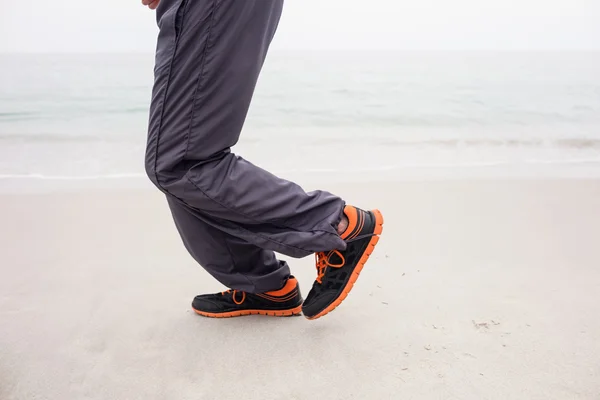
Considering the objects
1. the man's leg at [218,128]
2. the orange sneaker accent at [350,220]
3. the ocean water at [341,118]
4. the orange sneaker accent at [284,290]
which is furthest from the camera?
the ocean water at [341,118]

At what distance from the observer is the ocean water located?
3.16 metres

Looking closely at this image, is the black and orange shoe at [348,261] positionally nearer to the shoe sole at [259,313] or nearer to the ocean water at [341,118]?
the shoe sole at [259,313]

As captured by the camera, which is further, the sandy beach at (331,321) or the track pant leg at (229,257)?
the track pant leg at (229,257)

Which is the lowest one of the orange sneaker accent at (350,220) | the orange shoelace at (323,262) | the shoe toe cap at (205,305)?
the shoe toe cap at (205,305)

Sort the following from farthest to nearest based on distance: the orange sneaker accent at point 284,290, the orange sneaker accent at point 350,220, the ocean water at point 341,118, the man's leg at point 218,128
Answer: the ocean water at point 341,118
the orange sneaker accent at point 284,290
the orange sneaker accent at point 350,220
the man's leg at point 218,128

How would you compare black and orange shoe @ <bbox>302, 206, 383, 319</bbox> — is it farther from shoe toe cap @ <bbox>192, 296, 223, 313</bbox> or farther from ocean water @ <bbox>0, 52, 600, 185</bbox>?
ocean water @ <bbox>0, 52, 600, 185</bbox>

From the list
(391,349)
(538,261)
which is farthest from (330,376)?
(538,261)

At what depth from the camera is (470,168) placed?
280 cm

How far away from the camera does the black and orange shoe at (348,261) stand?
1.13 m

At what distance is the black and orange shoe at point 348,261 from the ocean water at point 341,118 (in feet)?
5.09

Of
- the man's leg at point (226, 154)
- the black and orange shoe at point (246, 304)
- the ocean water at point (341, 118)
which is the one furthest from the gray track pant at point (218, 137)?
the ocean water at point (341, 118)

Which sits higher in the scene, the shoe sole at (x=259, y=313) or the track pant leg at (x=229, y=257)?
the track pant leg at (x=229, y=257)

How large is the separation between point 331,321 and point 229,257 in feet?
0.89

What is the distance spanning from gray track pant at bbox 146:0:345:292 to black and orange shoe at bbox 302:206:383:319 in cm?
3
